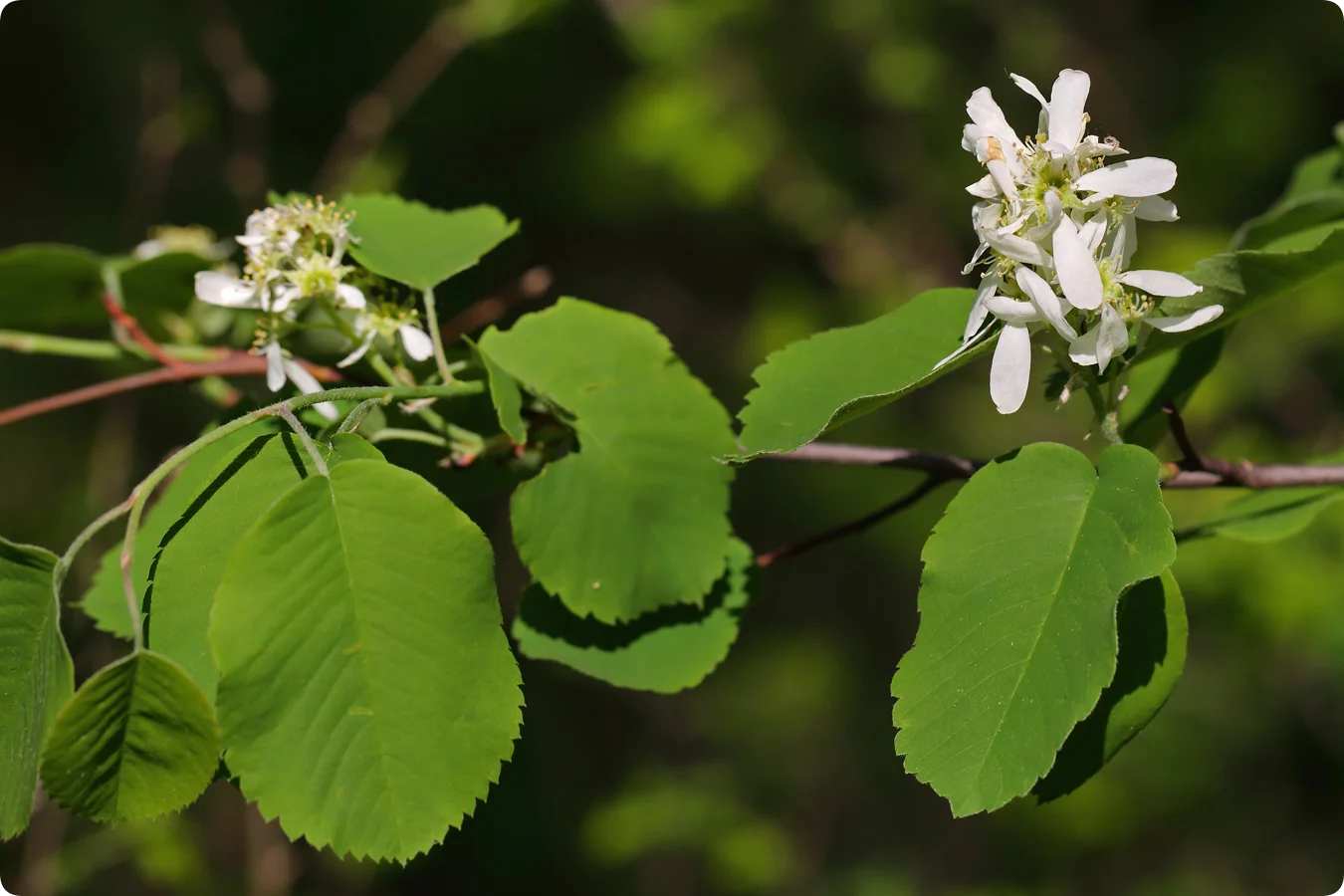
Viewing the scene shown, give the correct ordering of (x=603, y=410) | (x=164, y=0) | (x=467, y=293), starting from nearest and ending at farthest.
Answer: (x=603, y=410), (x=467, y=293), (x=164, y=0)

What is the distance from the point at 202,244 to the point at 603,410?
784mm

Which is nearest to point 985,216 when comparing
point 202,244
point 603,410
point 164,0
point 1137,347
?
point 1137,347

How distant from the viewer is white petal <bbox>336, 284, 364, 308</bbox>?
0.94m

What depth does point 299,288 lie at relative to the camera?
0.94 m

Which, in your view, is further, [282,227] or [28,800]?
[282,227]

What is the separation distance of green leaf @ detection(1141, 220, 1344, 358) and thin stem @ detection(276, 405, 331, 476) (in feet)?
2.02

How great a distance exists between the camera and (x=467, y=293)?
4.20 ft

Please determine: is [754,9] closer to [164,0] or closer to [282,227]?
[164,0]

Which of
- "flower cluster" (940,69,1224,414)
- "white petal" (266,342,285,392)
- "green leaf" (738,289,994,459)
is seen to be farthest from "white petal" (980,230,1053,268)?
"white petal" (266,342,285,392)

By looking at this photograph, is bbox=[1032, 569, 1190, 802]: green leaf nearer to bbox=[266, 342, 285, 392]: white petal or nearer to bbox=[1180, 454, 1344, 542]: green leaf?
bbox=[1180, 454, 1344, 542]: green leaf

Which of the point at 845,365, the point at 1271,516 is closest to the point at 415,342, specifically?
the point at 845,365

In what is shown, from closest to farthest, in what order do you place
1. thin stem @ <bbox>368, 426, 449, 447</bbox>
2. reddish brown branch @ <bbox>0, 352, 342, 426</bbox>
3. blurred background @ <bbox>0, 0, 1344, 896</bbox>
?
thin stem @ <bbox>368, 426, 449, 447</bbox>
reddish brown branch @ <bbox>0, 352, 342, 426</bbox>
blurred background @ <bbox>0, 0, 1344, 896</bbox>

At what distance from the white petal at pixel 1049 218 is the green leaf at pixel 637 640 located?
0.39m

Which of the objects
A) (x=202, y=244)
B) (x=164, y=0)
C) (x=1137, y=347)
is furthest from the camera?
(x=164, y=0)
